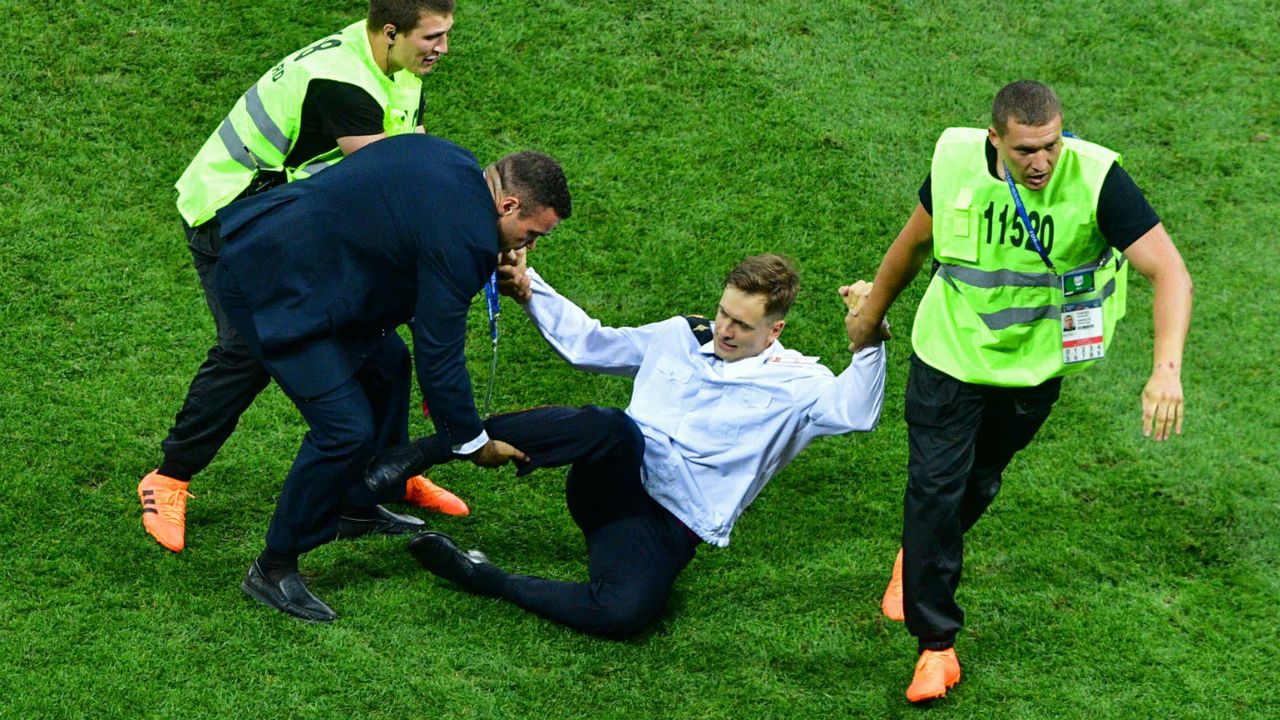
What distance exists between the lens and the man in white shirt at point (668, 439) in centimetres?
453

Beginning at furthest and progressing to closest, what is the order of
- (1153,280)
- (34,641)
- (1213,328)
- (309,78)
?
(1213,328)
(309,78)
(34,641)
(1153,280)

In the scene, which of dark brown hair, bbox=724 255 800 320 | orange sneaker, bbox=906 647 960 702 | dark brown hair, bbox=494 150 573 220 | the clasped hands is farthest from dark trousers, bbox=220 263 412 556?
orange sneaker, bbox=906 647 960 702

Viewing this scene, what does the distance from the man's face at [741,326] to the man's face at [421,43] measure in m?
1.25

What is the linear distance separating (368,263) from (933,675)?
215cm

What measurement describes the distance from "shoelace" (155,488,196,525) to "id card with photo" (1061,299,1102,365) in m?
2.99

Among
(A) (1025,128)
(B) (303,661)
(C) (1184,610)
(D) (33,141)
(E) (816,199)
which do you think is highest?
(A) (1025,128)

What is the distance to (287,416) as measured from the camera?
5.70m

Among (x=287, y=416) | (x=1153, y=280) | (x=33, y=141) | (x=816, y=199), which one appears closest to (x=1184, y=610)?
(x=1153, y=280)

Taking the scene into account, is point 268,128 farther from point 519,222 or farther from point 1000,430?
point 1000,430

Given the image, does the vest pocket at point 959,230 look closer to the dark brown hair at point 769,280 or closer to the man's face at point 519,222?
the dark brown hair at point 769,280

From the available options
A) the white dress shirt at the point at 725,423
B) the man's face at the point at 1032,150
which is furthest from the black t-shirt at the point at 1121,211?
the white dress shirt at the point at 725,423

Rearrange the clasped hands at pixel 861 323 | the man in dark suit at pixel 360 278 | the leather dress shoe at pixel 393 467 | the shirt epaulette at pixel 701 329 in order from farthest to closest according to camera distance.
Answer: the shirt epaulette at pixel 701 329 < the leather dress shoe at pixel 393 467 < the clasped hands at pixel 861 323 < the man in dark suit at pixel 360 278

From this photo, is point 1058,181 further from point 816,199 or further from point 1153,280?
point 816,199

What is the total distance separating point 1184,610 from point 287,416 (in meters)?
3.46
